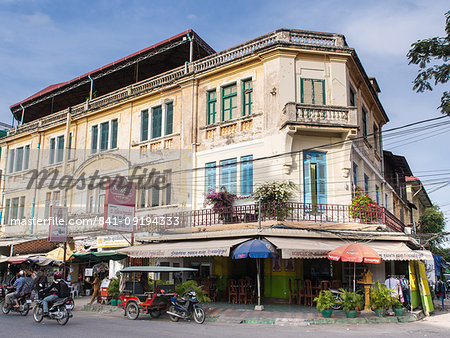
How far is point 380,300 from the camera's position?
13.9m

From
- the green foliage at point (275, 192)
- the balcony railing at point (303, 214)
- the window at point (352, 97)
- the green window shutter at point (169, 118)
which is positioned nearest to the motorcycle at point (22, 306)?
the balcony railing at point (303, 214)

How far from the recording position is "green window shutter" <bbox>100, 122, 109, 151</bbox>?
24.4 meters

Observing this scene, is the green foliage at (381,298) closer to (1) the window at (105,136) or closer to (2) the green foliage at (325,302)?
(2) the green foliage at (325,302)

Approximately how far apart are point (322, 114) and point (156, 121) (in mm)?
8765

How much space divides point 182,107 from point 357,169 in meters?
8.53

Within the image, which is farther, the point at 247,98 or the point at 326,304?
the point at 247,98

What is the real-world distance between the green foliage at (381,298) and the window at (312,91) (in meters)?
7.80

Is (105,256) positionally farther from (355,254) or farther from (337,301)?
(355,254)

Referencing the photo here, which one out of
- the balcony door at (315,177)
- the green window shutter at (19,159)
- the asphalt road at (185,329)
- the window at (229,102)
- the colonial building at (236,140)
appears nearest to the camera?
the asphalt road at (185,329)

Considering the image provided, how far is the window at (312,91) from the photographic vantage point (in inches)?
713

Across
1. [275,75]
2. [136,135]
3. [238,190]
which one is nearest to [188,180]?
[238,190]

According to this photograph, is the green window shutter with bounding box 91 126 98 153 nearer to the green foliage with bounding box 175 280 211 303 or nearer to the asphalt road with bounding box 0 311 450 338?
the green foliage with bounding box 175 280 211 303

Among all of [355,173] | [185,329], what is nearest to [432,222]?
[355,173]

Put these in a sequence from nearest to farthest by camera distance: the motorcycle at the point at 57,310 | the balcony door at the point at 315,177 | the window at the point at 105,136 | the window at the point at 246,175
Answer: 1. the motorcycle at the point at 57,310
2. the balcony door at the point at 315,177
3. the window at the point at 246,175
4. the window at the point at 105,136
